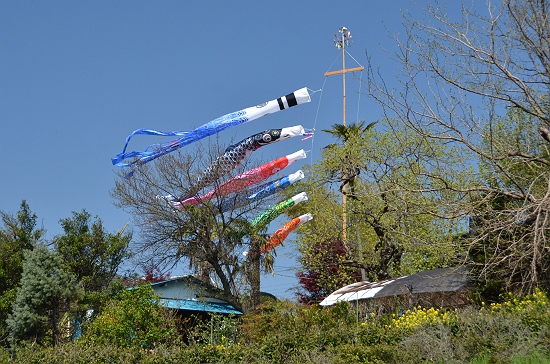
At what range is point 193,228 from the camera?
27.0 m

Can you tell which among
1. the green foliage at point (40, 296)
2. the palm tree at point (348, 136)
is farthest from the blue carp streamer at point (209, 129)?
the green foliage at point (40, 296)

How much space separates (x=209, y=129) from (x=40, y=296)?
38.2 ft

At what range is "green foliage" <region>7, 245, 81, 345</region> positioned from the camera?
19422 mm

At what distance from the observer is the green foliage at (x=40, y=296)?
63.7 ft

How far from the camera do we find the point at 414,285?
56.8ft

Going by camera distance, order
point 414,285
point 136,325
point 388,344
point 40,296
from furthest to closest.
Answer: point 40,296, point 414,285, point 136,325, point 388,344

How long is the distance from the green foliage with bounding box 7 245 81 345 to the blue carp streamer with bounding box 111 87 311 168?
8.28 meters

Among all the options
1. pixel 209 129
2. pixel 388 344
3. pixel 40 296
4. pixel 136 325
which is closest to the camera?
pixel 388 344

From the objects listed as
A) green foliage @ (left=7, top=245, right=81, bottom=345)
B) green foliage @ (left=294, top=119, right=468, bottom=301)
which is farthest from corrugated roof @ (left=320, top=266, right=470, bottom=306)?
green foliage @ (left=7, top=245, right=81, bottom=345)

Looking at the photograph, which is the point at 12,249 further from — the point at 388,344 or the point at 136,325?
the point at 388,344

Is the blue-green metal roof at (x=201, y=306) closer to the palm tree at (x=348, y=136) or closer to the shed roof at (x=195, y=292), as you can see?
the shed roof at (x=195, y=292)

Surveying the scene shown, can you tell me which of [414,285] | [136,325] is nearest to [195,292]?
[136,325]

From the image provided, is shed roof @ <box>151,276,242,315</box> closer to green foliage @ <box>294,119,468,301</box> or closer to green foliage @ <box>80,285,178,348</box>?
green foliage @ <box>294,119,468,301</box>

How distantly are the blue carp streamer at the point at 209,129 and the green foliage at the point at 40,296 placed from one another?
8282 mm
